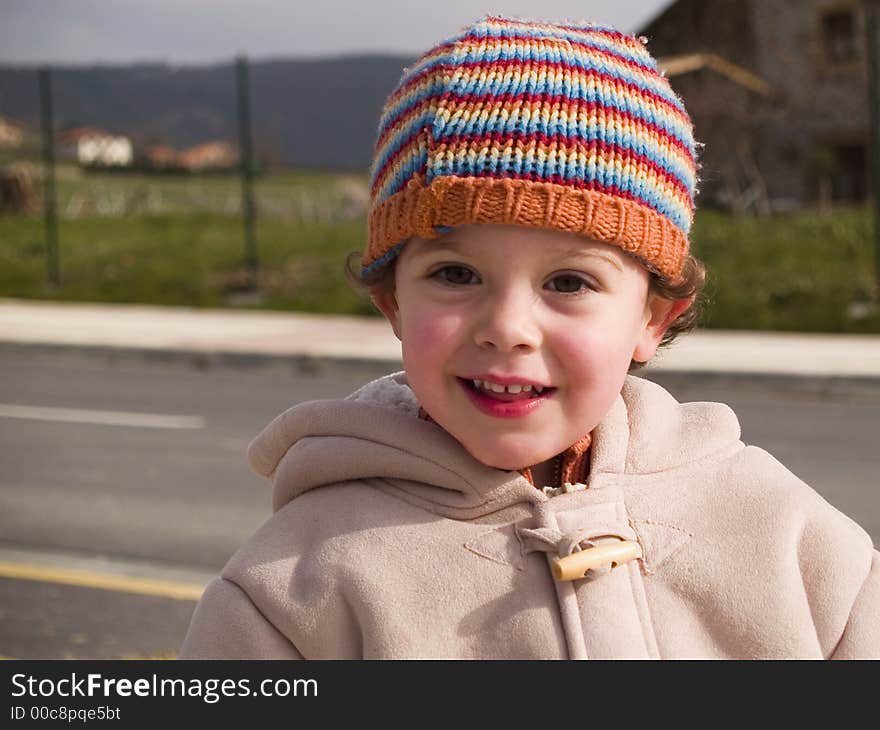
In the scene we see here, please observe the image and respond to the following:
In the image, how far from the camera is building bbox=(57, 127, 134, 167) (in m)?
17.4

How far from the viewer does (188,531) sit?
19.9 feet

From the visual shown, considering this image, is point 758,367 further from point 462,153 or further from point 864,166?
point 864,166

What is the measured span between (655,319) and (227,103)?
574 inches

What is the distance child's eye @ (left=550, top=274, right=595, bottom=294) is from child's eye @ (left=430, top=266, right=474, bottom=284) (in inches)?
4.9

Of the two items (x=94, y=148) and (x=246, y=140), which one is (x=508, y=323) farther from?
(x=94, y=148)

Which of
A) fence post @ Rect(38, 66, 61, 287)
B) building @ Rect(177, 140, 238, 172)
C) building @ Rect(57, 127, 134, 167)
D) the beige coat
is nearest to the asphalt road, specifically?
the beige coat

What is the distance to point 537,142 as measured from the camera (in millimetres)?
1947

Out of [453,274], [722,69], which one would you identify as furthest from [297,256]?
[453,274]

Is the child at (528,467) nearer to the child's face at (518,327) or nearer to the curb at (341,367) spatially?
the child's face at (518,327)

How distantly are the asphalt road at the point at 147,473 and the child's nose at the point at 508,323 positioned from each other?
9.66 ft

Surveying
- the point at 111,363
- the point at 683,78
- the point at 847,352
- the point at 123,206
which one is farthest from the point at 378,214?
the point at 683,78

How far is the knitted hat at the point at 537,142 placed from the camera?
194 cm

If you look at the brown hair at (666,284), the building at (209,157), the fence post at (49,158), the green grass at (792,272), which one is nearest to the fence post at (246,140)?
the building at (209,157)

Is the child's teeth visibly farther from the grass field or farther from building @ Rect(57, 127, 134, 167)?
building @ Rect(57, 127, 134, 167)
